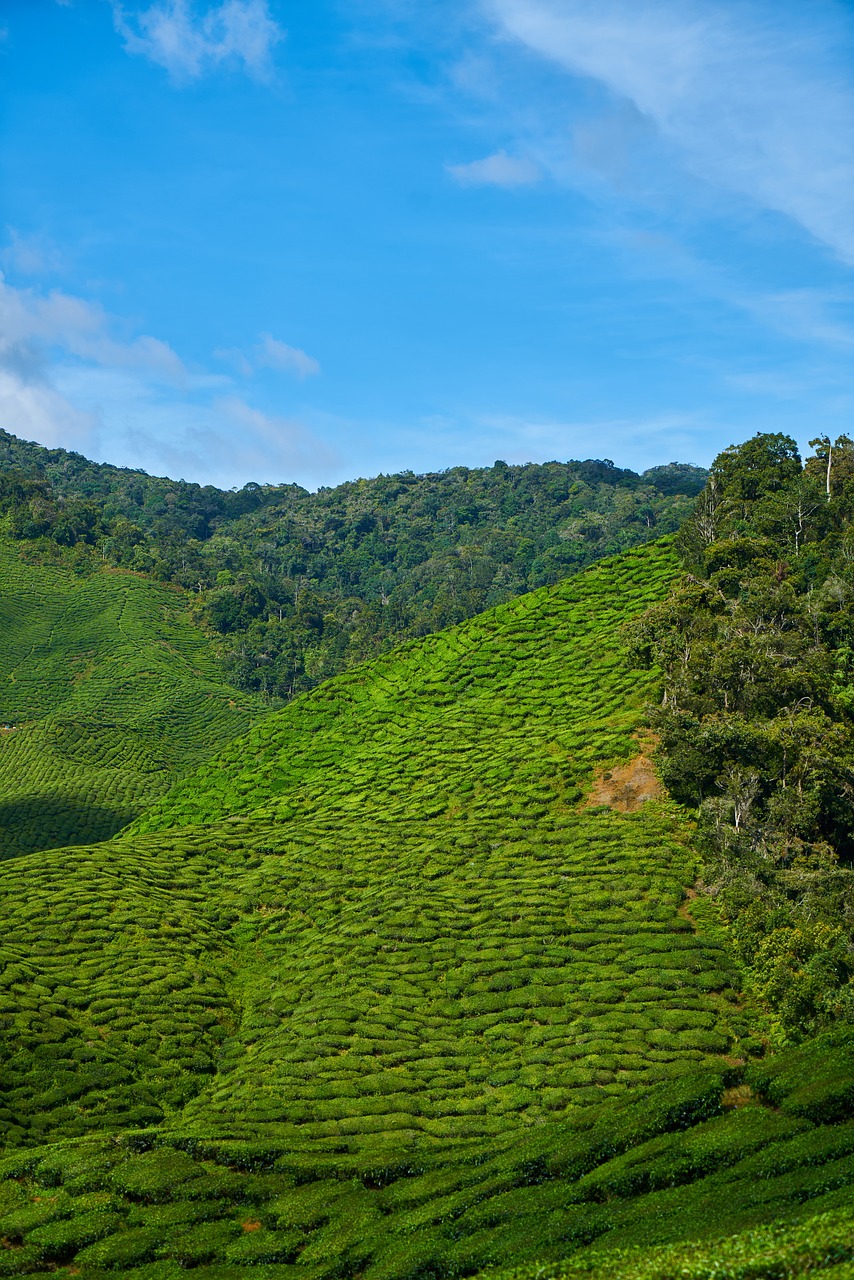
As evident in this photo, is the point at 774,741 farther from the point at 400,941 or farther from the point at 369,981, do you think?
the point at 369,981

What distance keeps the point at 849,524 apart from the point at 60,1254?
6751 cm

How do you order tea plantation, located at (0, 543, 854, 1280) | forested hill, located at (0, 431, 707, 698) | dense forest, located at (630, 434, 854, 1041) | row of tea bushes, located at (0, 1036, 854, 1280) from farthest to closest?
forested hill, located at (0, 431, 707, 698) → dense forest, located at (630, 434, 854, 1041) → tea plantation, located at (0, 543, 854, 1280) → row of tea bushes, located at (0, 1036, 854, 1280)

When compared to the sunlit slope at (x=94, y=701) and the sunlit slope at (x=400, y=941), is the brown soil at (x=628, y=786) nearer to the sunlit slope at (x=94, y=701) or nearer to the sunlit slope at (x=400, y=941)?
the sunlit slope at (x=400, y=941)

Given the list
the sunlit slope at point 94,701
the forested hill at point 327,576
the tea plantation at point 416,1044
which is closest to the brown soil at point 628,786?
the tea plantation at point 416,1044

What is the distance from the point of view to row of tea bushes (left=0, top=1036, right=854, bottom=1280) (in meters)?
24.0

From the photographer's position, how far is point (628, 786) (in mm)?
57781

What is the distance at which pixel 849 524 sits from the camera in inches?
3034

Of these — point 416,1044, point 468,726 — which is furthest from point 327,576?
point 416,1044

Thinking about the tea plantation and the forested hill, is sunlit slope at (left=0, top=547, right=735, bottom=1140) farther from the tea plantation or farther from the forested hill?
the forested hill

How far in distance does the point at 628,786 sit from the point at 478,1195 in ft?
103

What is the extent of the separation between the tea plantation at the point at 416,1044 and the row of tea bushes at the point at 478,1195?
0.09 meters

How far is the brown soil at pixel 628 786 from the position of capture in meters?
56.7

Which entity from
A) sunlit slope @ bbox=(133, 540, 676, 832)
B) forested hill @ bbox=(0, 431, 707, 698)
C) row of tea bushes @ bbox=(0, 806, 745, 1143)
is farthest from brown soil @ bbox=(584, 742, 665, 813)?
forested hill @ bbox=(0, 431, 707, 698)

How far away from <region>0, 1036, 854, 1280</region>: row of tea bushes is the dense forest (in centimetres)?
897
